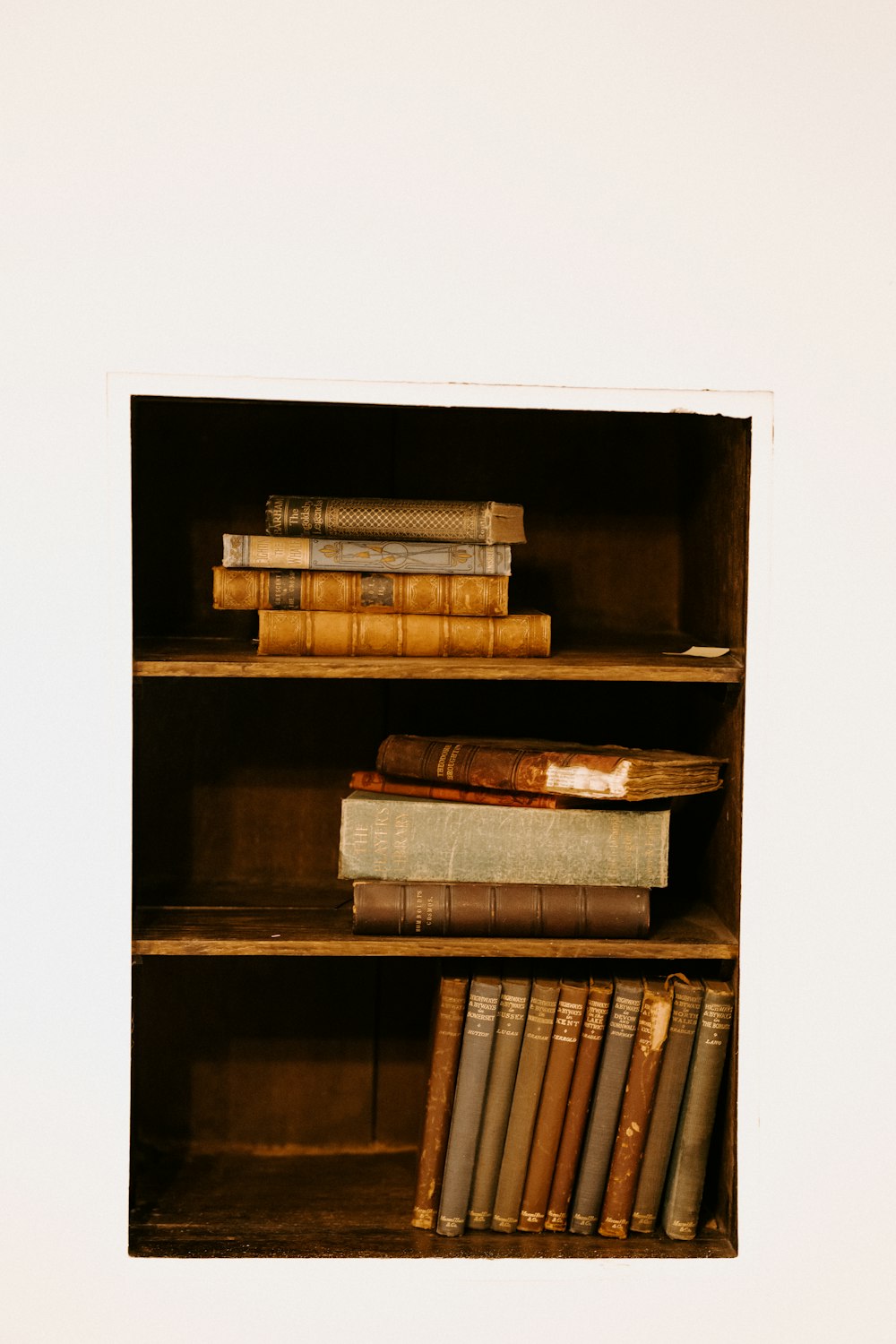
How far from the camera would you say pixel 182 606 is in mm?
1866

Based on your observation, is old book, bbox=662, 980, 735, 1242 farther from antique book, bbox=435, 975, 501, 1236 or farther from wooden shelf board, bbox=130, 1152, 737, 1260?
antique book, bbox=435, 975, 501, 1236

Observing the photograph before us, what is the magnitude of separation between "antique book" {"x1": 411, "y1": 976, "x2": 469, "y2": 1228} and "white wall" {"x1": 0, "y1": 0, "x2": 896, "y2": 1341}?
0.37 ft

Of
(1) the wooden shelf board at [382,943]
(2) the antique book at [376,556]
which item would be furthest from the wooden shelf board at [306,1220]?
(2) the antique book at [376,556]

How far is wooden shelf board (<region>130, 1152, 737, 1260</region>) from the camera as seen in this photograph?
149cm

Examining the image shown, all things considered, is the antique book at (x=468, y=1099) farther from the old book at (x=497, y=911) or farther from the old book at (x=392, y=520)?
the old book at (x=392, y=520)

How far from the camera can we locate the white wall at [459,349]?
1.38m

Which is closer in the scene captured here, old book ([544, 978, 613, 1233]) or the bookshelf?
old book ([544, 978, 613, 1233])

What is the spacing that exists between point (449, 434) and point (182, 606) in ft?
1.68

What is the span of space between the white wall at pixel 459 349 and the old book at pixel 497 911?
7.0 inches

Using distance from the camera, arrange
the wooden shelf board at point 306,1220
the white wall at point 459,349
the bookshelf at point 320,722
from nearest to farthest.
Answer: the white wall at point 459,349 < the wooden shelf board at point 306,1220 < the bookshelf at point 320,722

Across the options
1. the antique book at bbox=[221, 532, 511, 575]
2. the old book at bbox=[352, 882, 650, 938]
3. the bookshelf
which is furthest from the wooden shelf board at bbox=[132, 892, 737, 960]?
the antique book at bbox=[221, 532, 511, 575]

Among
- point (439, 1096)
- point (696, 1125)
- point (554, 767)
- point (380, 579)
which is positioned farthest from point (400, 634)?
point (696, 1125)

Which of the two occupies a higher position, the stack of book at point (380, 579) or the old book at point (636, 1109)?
the stack of book at point (380, 579)

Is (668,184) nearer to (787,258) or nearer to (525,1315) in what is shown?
(787,258)
